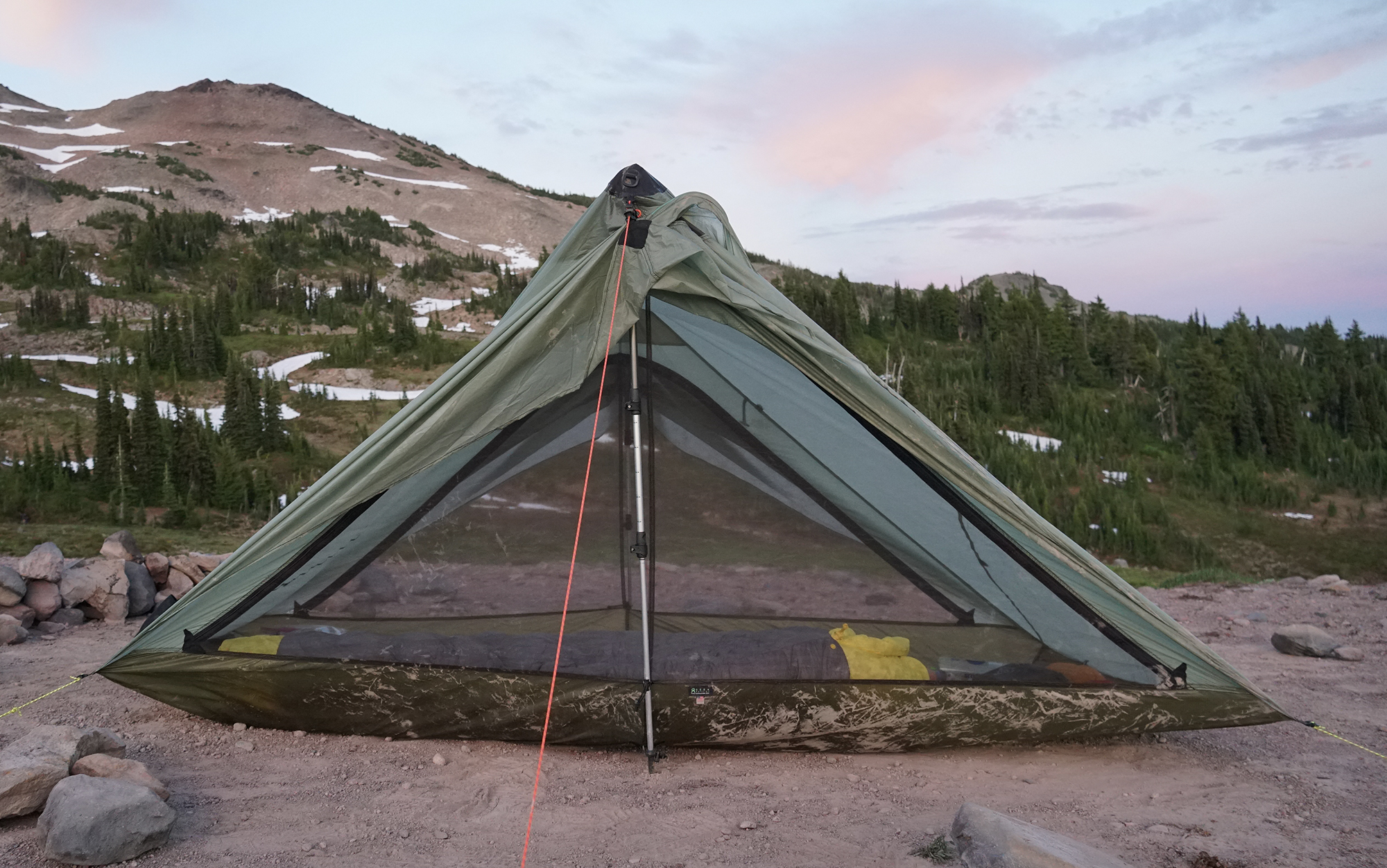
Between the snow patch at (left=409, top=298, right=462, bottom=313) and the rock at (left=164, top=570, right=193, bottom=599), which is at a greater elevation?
the snow patch at (left=409, top=298, right=462, bottom=313)

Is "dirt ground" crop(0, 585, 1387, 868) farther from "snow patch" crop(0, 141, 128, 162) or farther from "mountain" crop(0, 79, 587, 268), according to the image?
"snow patch" crop(0, 141, 128, 162)

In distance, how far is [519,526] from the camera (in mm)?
4766

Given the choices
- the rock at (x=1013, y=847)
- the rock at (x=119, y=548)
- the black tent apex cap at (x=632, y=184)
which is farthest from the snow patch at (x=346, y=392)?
the rock at (x=1013, y=847)

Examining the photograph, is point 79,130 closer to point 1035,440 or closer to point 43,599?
point 1035,440

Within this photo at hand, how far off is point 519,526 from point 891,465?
2.15 meters

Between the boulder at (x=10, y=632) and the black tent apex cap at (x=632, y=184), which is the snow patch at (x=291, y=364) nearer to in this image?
the boulder at (x=10, y=632)

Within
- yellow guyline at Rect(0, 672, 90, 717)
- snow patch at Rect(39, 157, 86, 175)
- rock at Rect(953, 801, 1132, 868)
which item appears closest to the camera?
rock at Rect(953, 801, 1132, 868)

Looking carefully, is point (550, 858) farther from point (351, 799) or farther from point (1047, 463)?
point (1047, 463)

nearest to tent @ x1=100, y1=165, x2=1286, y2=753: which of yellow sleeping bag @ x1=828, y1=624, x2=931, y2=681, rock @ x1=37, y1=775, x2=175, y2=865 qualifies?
yellow sleeping bag @ x1=828, y1=624, x2=931, y2=681

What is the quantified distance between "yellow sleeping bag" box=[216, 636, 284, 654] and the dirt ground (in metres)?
0.42

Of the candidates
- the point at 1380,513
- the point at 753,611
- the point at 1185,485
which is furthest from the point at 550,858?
the point at 1380,513

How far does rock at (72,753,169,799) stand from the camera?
11.0ft

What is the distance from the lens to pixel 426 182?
237 feet

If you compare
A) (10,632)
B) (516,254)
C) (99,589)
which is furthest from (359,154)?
(10,632)
